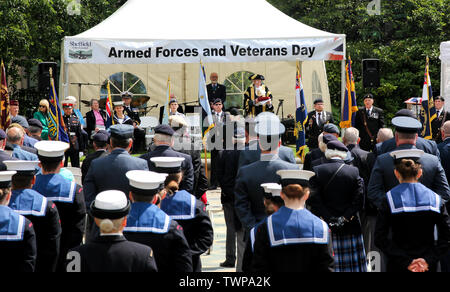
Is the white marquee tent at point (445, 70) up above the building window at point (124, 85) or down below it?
above

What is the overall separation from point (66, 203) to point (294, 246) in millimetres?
2282

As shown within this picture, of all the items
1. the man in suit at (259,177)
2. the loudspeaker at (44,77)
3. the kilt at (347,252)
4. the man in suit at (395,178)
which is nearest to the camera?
the man in suit at (259,177)

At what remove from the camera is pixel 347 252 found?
6727 millimetres

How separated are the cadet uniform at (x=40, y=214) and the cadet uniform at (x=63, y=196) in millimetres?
410

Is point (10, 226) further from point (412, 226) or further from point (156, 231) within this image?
point (412, 226)

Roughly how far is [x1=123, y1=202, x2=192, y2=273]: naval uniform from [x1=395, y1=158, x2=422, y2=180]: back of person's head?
1701mm

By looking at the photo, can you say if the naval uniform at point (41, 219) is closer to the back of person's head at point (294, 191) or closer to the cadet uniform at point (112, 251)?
the cadet uniform at point (112, 251)

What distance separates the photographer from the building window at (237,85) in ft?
74.4

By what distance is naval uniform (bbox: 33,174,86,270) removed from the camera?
579cm

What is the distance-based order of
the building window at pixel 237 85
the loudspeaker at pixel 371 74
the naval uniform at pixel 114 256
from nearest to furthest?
the naval uniform at pixel 114 256, the loudspeaker at pixel 371 74, the building window at pixel 237 85

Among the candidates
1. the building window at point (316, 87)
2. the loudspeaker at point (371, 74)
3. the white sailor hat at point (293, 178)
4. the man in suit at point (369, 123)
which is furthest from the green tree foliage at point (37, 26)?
the white sailor hat at point (293, 178)

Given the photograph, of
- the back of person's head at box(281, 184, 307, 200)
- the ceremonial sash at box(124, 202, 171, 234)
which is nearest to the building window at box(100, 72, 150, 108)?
the ceremonial sash at box(124, 202, 171, 234)

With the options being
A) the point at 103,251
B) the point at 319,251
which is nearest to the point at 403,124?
the point at 319,251

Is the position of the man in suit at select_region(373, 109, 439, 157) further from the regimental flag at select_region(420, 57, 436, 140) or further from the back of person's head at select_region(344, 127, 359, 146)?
the regimental flag at select_region(420, 57, 436, 140)
